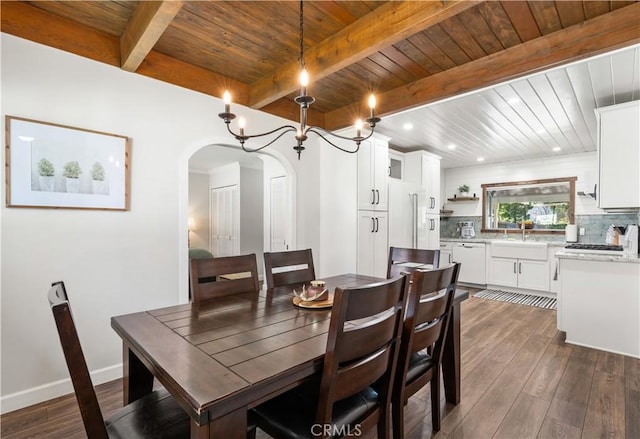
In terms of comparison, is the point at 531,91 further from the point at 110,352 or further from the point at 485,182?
the point at 110,352

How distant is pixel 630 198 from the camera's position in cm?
293

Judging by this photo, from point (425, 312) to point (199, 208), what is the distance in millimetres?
6698

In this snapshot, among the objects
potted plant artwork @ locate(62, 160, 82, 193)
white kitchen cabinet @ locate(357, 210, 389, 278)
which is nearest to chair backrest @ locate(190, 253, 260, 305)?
potted plant artwork @ locate(62, 160, 82, 193)

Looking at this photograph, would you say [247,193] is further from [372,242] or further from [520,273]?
[520,273]

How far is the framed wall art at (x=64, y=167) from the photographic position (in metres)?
2.00

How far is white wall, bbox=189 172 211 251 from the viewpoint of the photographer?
23.4 feet

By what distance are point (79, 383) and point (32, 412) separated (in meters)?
1.76

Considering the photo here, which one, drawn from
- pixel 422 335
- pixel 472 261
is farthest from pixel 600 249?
pixel 422 335

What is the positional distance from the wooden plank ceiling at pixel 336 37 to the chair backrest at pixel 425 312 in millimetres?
1418

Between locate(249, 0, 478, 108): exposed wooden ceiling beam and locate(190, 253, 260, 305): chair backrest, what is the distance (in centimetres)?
154

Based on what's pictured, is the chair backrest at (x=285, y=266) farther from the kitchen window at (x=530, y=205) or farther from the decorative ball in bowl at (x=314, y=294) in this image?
the kitchen window at (x=530, y=205)

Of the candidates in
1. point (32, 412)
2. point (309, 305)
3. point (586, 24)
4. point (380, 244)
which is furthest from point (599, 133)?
point (32, 412)

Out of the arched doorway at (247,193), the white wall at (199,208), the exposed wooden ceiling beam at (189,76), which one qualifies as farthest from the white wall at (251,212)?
the exposed wooden ceiling beam at (189,76)

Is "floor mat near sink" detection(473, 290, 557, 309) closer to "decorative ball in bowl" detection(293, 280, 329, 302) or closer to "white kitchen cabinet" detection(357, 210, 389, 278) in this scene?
"white kitchen cabinet" detection(357, 210, 389, 278)
